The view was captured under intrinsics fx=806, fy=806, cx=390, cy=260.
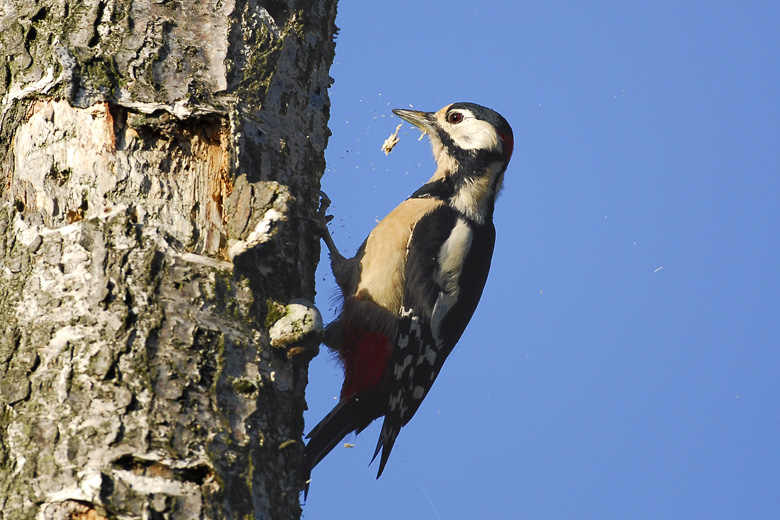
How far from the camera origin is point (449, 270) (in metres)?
3.77

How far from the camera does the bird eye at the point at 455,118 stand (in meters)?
4.29

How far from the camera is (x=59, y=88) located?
2.11 m

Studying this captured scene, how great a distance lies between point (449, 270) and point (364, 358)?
0.61 meters

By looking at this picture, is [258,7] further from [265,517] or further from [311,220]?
[265,517]

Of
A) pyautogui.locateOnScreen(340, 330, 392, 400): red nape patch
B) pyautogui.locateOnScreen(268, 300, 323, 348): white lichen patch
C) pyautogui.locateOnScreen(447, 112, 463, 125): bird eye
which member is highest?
pyautogui.locateOnScreen(447, 112, 463, 125): bird eye

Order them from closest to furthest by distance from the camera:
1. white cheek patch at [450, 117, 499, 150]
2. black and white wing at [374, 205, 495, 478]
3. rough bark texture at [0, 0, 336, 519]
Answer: rough bark texture at [0, 0, 336, 519] < black and white wing at [374, 205, 495, 478] < white cheek patch at [450, 117, 499, 150]

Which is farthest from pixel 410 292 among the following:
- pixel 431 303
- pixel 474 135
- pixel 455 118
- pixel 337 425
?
pixel 455 118

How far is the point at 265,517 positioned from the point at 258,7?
146cm

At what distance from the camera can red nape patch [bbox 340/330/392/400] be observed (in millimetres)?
3459

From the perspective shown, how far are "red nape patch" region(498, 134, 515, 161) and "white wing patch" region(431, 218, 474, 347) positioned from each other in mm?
670

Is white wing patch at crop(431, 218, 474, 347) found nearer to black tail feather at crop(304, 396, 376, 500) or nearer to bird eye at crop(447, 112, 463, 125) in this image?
black tail feather at crop(304, 396, 376, 500)

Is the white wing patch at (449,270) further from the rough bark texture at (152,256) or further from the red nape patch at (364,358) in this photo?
the rough bark texture at (152,256)

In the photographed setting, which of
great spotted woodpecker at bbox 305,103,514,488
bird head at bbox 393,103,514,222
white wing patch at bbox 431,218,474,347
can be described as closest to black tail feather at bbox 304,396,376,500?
great spotted woodpecker at bbox 305,103,514,488

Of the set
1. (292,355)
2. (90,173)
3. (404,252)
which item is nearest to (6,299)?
(90,173)
